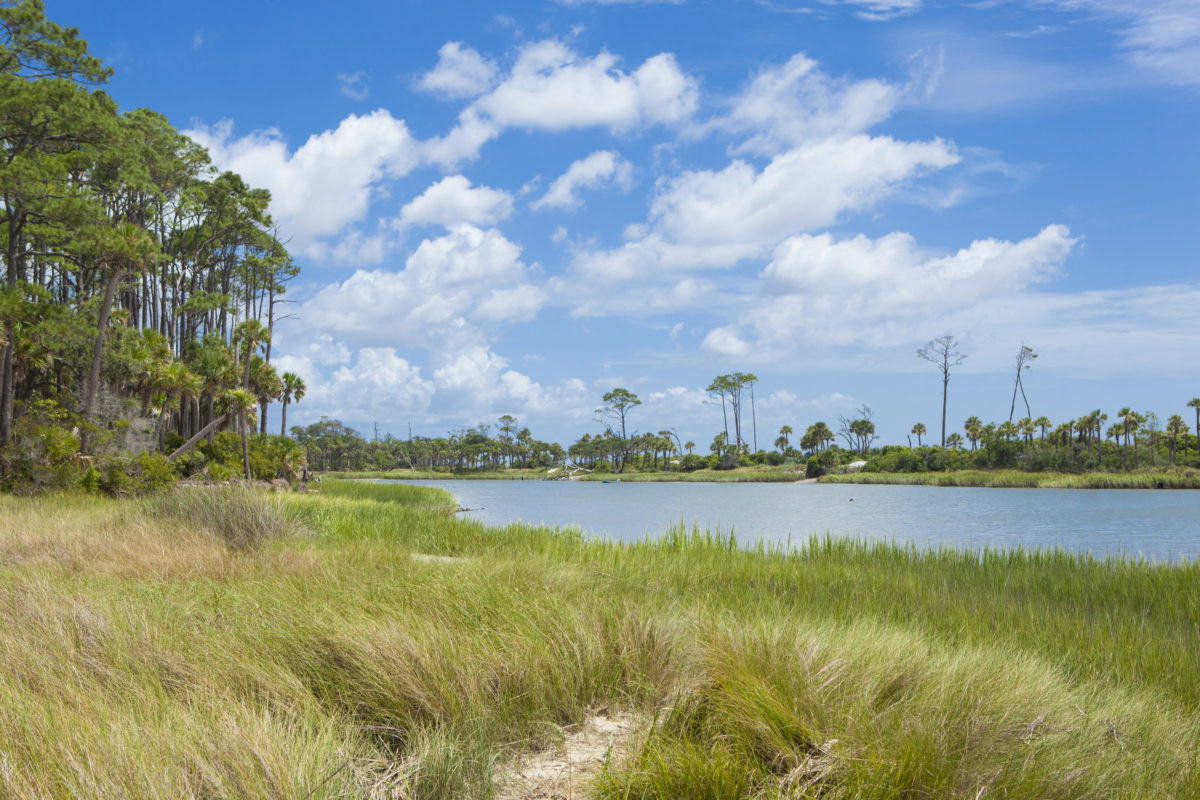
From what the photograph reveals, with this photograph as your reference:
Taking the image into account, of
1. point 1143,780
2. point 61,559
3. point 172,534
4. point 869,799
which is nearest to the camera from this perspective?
point 869,799

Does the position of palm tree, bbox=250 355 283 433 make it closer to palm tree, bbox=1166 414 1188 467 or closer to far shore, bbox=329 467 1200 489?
far shore, bbox=329 467 1200 489

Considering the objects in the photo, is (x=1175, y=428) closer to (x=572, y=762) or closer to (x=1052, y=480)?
(x=1052, y=480)

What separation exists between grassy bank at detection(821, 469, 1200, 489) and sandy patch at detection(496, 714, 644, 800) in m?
55.1

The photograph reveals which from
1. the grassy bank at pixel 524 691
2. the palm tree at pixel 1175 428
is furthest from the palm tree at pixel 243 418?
the palm tree at pixel 1175 428

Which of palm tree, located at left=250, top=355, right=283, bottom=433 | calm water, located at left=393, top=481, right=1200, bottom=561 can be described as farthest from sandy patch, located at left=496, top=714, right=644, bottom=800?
palm tree, located at left=250, top=355, right=283, bottom=433

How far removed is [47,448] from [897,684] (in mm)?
24644

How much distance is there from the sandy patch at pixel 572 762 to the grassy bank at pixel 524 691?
0.23ft

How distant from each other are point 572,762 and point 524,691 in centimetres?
66

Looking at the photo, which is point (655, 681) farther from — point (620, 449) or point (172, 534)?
point (620, 449)

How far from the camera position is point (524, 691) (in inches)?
152

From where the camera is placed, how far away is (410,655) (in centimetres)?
385

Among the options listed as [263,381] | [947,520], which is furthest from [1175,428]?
[263,381]

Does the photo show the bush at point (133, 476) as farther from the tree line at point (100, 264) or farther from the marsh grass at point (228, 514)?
the marsh grass at point (228, 514)

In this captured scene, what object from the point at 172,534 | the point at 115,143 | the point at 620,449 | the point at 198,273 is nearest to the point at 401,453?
the point at 620,449
